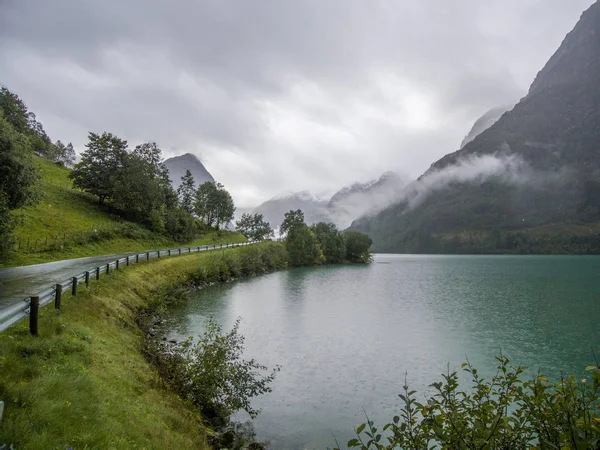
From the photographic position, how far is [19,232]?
1918 inches

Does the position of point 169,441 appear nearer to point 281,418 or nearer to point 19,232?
point 281,418

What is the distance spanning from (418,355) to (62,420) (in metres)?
23.3

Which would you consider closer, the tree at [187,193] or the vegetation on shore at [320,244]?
the vegetation on shore at [320,244]

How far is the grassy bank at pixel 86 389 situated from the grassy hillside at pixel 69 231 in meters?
28.5

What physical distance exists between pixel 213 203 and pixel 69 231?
7299 cm

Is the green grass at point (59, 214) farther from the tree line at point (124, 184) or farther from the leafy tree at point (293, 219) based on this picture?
the leafy tree at point (293, 219)

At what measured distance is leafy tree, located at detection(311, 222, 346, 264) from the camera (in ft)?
467

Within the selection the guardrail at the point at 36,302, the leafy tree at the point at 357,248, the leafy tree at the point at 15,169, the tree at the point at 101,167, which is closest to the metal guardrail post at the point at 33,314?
the guardrail at the point at 36,302

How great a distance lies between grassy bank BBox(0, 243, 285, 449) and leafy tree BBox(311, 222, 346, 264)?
119408 mm

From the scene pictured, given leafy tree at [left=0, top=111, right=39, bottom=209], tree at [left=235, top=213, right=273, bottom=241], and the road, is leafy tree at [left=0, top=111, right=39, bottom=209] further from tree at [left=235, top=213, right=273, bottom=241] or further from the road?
tree at [left=235, top=213, right=273, bottom=241]

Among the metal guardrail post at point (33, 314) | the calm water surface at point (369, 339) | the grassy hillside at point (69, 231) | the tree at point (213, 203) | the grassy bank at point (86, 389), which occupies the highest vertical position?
the tree at point (213, 203)

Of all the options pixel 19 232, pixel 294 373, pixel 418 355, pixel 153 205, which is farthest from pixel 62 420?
pixel 153 205

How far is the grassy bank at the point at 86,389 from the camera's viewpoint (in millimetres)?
7739

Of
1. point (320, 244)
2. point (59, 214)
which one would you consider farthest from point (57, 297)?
point (320, 244)
